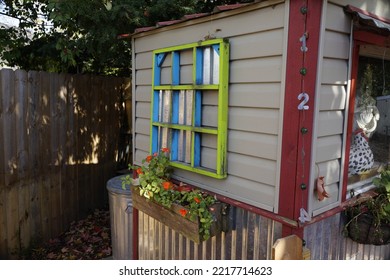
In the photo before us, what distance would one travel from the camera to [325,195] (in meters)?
2.16

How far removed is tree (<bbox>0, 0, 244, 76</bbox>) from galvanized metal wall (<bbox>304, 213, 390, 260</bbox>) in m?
2.82

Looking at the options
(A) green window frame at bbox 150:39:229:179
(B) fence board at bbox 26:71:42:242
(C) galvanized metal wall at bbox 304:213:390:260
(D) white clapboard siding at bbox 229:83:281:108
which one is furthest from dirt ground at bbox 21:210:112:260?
(D) white clapboard siding at bbox 229:83:281:108

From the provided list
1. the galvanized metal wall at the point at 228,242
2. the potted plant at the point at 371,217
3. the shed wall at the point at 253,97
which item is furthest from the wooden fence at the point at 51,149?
the potted plant at the point at 371,217

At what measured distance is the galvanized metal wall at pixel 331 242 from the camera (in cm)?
239

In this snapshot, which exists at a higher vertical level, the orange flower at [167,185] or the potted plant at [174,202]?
the orange flower at [167,185]

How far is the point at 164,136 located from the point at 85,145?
2203 mm

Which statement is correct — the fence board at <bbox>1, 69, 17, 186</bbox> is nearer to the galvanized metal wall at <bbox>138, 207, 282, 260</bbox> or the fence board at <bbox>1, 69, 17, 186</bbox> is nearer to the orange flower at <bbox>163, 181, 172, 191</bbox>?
the galvanized metal wall at <bbox>138, 207, 282, 260</bbox>

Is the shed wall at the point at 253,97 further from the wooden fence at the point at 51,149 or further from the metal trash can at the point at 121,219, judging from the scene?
the wooden fence at the point at 51,149

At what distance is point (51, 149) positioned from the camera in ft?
14.2

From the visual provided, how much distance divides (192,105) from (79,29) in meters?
2.74

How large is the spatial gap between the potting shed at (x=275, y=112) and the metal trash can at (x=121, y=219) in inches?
33.7

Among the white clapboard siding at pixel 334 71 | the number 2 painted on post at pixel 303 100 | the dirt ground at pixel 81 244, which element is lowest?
the dirt ground at pixel 81 244
